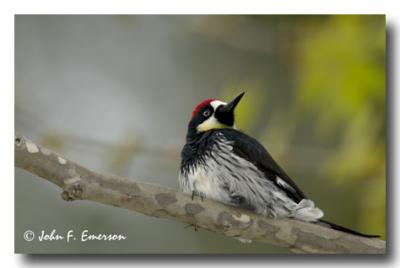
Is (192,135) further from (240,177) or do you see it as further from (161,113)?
(240,177)

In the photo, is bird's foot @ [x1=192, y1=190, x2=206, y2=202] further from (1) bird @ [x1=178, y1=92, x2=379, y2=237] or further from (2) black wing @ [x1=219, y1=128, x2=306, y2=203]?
(2) black wing @ [x1=219, y1=128, x2=306, y2=203]

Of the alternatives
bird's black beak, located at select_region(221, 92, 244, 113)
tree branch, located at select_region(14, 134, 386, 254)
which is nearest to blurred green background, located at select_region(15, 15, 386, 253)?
bird's black beak, located at select_region(221, 92, 244, 113)

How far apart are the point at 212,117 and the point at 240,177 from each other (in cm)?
36

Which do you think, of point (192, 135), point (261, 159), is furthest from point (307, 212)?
point (192, 135)

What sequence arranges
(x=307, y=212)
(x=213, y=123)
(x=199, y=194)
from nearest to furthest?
(x=199, y=194) → (x=307, y=212) → (x=213, y=123)

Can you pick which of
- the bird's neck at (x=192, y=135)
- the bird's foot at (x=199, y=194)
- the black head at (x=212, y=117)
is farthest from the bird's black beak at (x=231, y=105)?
the bird's foot at (x=199, y=194)

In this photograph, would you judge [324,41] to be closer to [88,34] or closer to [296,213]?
[296,213]

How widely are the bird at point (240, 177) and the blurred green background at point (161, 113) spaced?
8 cm

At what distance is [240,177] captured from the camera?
8.74 ft

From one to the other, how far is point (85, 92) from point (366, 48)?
1257 mm

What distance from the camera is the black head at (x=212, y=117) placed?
113 inches

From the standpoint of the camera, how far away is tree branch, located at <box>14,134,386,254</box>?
7.90ft
